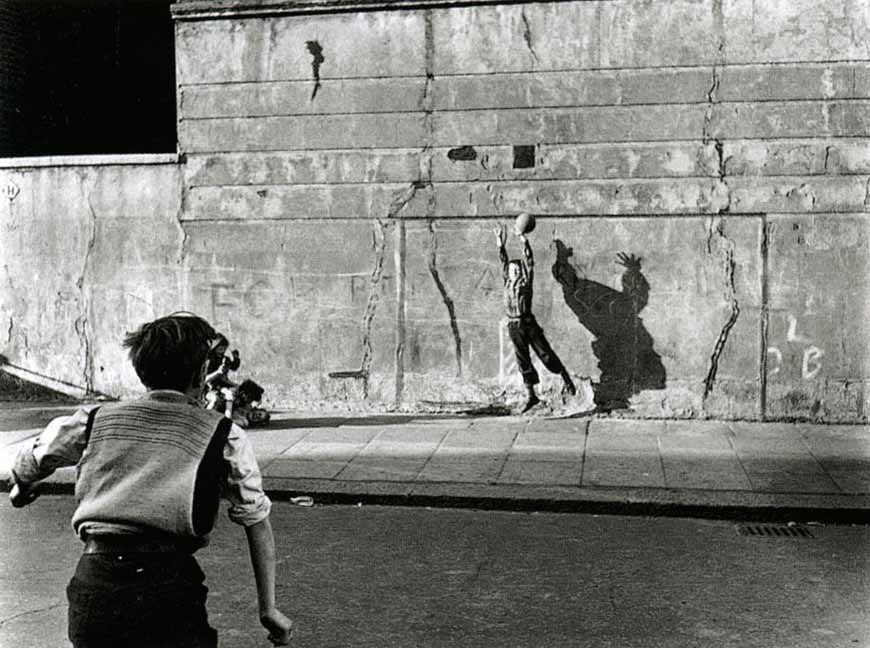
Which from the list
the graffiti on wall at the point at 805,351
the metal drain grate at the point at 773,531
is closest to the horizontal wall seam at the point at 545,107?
the graffiti on wall at the point at 805,351

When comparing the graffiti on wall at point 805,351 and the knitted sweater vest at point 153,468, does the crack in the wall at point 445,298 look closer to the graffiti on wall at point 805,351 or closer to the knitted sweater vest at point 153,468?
the graffiti on wall at point 805,351

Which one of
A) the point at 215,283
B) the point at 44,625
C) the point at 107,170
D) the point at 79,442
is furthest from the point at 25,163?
the point at 79,442

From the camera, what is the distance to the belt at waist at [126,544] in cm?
274

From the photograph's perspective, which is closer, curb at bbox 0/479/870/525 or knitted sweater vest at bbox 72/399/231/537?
knitted sweater vest at bbox 72/399/231/537

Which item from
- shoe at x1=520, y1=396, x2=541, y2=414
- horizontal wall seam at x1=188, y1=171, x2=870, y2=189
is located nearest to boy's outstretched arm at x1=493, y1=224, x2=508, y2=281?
horizontal wall seam at x1=188, y1=171, x2=870, y2=189

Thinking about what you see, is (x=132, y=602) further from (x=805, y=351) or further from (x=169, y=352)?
(x=805, y=351)

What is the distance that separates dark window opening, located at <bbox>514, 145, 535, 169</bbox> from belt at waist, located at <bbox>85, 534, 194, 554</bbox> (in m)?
8.95

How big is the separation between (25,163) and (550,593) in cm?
946

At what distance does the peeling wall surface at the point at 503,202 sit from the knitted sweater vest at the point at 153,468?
8.72m

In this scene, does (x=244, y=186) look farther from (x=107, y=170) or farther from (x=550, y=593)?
(x=550, y=593)

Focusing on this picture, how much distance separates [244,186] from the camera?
11.9 meters

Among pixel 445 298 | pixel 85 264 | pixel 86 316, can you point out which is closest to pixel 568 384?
pixel 445 298

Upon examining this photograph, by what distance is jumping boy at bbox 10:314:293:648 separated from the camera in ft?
Result: 8.91

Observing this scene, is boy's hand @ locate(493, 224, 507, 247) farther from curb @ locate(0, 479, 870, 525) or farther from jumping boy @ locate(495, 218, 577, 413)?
curb @ locate(0, 479, 870, 525)
